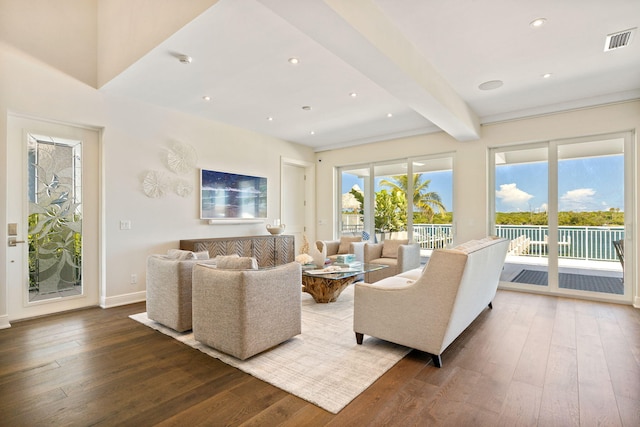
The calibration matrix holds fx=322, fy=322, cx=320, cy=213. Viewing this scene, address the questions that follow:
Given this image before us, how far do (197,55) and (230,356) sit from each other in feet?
9.17

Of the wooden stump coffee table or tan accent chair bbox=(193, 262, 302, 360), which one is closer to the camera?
tan accent chair bbox=(193, 262, 302, 360)

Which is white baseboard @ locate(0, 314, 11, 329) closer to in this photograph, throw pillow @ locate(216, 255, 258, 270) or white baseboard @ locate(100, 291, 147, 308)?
white baseboard @ locate(100, 291, 147, 308)

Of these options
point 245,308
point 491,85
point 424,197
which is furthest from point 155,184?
point 491,85

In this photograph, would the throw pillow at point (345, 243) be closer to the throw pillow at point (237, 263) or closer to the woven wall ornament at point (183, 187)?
the woven wall ornament at point (183, 187)

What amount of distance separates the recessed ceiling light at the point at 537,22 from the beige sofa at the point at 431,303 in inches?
75.4

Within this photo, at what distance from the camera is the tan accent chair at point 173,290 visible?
311 centimetres

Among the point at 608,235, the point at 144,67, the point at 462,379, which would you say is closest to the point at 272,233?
the point at 144,67

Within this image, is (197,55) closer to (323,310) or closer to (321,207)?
(323,310)

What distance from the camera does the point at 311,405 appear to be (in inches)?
77.9

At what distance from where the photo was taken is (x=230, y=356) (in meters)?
2.64

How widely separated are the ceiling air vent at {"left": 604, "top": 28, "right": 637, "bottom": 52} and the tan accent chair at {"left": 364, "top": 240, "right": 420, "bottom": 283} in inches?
128

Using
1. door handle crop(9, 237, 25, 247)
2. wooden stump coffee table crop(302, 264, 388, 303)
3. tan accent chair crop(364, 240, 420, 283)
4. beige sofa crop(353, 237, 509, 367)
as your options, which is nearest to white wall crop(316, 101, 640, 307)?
tan accent chair crop(364, 240, 420, 283)

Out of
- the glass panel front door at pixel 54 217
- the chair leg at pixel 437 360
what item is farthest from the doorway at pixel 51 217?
the chair leg at pixel 437 360

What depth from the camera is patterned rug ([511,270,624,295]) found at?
14.7 ft
